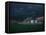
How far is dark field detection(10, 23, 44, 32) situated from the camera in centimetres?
257

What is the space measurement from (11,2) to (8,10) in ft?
0.55

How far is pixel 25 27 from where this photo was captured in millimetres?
2668

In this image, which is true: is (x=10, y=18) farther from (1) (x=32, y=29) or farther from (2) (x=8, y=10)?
(1) (x=32, y=29)

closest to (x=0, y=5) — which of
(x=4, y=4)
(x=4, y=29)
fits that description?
(x=4, y=4)

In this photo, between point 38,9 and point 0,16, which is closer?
point 0,16

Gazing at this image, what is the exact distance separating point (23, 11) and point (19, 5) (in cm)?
15

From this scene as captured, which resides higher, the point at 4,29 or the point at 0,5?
the point at 0,5

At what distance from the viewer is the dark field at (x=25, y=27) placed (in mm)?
2574

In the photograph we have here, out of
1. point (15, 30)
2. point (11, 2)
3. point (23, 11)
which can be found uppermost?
point (11, 2)

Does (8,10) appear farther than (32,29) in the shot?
No

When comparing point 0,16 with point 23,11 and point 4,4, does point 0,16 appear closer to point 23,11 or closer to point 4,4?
point 4,4

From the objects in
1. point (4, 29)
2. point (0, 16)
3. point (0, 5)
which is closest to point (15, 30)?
point (4, 29)

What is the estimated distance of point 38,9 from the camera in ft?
8.98

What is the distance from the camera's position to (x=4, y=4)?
101 inches
